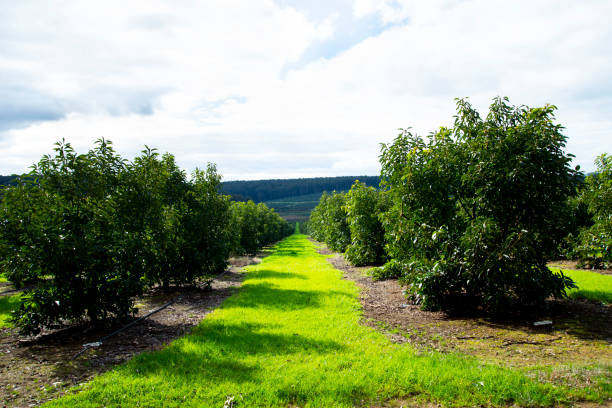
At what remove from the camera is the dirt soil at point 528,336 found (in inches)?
241

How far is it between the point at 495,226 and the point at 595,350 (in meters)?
3.24

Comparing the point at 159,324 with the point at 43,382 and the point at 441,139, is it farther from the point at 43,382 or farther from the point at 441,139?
the point at 441,139

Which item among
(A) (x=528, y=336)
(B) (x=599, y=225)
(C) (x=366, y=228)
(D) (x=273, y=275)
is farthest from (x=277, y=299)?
(B) (x=599, y=225)

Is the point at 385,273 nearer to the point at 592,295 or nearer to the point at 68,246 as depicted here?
the point at 592,295

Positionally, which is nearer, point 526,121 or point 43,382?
point 43,382

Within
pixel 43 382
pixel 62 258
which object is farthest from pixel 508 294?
pixel 62 258

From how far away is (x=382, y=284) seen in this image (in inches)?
651

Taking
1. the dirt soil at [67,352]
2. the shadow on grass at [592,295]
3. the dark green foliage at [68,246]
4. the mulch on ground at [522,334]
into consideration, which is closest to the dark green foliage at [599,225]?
the shadow on grass at [592,295]

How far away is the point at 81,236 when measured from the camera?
8453mm

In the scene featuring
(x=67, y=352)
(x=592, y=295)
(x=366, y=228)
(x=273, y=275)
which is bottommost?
(x=273, y=275)

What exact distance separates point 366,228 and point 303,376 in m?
16.6

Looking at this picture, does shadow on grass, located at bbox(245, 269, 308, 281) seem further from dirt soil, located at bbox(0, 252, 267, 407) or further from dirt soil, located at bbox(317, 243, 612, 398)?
dirt soil, located at bbox(317, 243, 612, 398)

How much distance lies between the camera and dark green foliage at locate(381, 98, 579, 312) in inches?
352

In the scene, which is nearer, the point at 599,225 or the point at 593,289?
the point at 593,289
